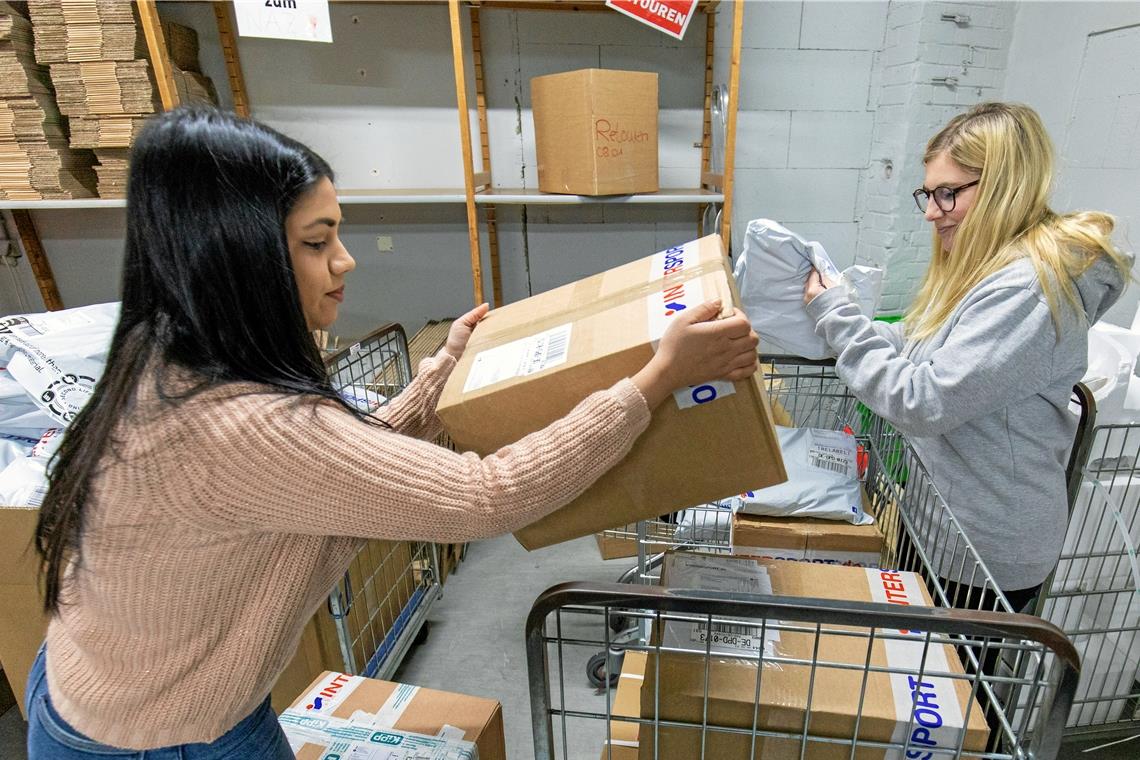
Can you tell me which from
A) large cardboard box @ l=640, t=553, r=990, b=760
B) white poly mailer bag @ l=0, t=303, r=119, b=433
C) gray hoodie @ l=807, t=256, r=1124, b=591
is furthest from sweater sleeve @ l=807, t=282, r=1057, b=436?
white poly mailer bag @ l=0, t=303, r=119, b=433

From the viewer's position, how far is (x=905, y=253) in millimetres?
2662

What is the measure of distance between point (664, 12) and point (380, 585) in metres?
2.09

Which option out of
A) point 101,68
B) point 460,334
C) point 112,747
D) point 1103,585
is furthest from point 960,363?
point 101,68

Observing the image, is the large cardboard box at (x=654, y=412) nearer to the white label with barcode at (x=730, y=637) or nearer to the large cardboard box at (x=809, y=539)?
the white label with barcode at (x=730, y=637)

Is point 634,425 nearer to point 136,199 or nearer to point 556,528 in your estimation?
point 556,528

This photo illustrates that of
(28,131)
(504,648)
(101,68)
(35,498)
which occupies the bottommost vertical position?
(504,648)

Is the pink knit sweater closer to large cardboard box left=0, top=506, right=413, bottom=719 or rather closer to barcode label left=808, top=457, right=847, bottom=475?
large cardboard box left=0, top=506, right=413, bottom=719

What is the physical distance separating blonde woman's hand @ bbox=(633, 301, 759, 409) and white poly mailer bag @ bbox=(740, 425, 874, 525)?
712mm

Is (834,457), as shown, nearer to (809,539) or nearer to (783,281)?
(809,539)

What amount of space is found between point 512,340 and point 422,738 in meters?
0.75

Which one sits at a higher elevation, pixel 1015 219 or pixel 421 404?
pixel 1015 219

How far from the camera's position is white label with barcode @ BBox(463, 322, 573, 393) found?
779 mm

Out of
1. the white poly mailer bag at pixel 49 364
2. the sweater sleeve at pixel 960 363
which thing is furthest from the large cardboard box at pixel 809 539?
the white poly mailer bag at pixel 49 364

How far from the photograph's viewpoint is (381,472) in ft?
2.17
